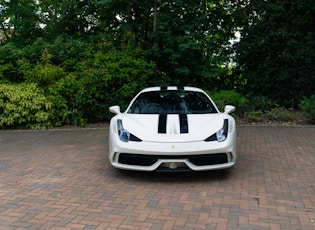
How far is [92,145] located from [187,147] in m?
3.35

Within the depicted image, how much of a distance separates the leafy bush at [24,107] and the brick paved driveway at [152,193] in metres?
2.80

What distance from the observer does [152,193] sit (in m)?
4.21

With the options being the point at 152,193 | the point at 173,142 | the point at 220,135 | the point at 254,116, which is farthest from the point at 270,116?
the point at 152,193

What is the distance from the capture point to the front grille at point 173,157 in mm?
4457

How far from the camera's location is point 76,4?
1210cm

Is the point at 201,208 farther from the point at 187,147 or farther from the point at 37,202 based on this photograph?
the point at 37,202

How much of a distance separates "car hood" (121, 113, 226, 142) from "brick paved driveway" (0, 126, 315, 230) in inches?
25.9

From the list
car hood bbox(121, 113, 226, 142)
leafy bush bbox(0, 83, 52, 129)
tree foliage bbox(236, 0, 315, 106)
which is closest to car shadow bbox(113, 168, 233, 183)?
car hood bbox(121, 113, 226, 142)

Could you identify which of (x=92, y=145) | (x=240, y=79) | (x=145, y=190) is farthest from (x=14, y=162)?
(x=240, y=79)

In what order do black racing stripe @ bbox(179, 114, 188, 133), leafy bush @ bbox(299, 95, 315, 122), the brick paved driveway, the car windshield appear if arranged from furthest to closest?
leafy bush @ bbox(299, 95, 315, 122) → the car windshield → black racing stripe @ bbox(179, 114, 188, 133) → the brick paved driveway

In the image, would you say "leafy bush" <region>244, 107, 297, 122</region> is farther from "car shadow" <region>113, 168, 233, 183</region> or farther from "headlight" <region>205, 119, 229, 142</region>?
"headlight" <region>205, 119, 229, 142</region>

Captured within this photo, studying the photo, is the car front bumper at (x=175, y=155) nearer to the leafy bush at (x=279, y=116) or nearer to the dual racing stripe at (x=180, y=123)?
the dual racing stripe at (x=180, y=123)

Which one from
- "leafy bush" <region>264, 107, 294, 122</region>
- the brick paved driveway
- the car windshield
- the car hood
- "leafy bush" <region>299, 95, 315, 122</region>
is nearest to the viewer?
the brick paved driveway

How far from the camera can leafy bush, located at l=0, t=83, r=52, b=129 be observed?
30.5 feet
